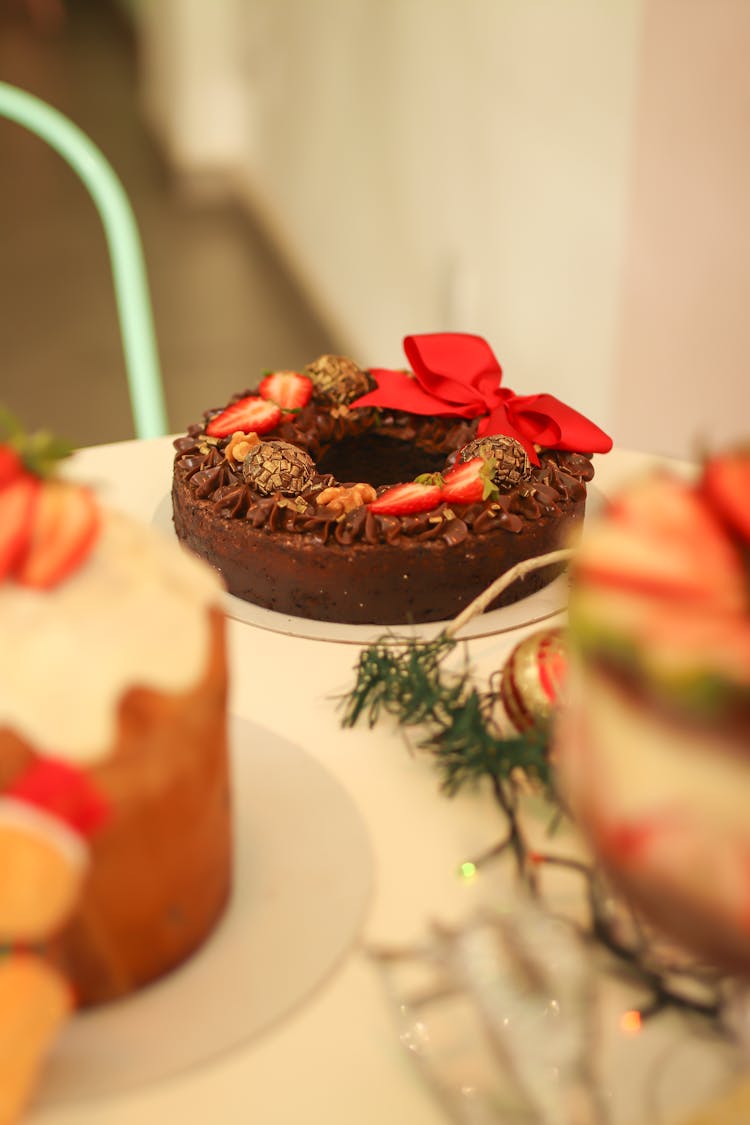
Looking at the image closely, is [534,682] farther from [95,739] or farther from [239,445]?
[239,445]

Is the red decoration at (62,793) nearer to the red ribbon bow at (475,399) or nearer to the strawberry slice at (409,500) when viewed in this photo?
the strawberry slice at (409,500)

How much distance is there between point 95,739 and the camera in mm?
679

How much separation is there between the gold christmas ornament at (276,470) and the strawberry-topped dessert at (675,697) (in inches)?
30.3

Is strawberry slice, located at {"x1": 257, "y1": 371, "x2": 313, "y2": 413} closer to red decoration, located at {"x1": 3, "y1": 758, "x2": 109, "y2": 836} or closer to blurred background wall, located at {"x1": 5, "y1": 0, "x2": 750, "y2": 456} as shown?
blurred background wall, located at {"x1": 5, "y1": 0, "x2": 750, "y2": 456}

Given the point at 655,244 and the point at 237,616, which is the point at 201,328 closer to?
the point at 655,244

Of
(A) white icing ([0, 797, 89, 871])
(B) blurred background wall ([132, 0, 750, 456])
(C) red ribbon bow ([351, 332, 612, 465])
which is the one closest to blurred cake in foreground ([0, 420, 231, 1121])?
(A) white icing ([0, 797, 89, 871])

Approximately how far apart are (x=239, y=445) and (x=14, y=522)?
76 centimetres

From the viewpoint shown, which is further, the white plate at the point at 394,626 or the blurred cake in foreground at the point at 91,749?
the white plate at the point at 394,626

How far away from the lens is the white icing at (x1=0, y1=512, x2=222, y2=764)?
0.68 metres

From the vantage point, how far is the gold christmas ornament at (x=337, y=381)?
63.7 inches

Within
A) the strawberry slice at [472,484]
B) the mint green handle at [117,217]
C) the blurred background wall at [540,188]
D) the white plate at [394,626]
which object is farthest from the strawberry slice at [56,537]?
the blurred background wall at [540,188]

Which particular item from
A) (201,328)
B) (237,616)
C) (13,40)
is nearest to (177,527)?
(237,616)

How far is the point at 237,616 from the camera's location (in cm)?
133

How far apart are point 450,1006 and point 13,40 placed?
783 cm
